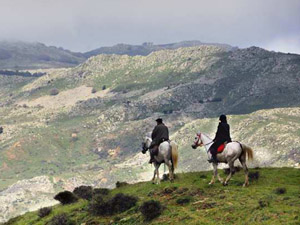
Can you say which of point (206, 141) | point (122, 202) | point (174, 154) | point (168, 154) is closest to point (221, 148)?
point (206, 141)

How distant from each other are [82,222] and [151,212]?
21.2 ft

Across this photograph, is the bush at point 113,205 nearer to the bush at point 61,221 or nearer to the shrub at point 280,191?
the bush at point 61,221

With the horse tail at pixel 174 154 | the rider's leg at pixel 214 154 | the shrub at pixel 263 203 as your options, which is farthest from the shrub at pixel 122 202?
the shrub at pixel 263 203

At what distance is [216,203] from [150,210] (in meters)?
4.33

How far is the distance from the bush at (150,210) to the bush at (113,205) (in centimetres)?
376

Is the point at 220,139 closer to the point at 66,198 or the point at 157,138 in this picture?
the point at 157,138

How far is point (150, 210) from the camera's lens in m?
28.0

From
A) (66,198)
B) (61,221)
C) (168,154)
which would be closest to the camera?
(61,221)

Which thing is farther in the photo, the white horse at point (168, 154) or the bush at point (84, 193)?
the bush at point (84, 193)

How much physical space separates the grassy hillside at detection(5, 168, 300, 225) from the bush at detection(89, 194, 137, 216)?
17.1 inches

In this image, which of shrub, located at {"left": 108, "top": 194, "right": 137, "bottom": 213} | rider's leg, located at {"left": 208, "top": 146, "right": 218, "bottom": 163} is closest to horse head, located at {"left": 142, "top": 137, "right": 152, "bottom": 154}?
rider's leg, located at {"left": 208, "top": 146, "right": 218, "bottom": 163}

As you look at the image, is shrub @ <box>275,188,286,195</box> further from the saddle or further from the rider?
the rider

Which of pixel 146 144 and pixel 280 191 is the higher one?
pixel 146 144

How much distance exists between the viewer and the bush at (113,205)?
3181 centimetres
